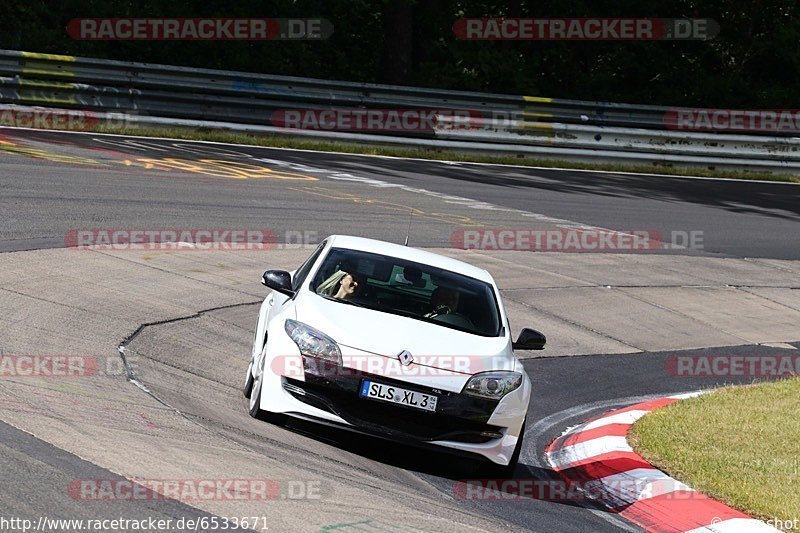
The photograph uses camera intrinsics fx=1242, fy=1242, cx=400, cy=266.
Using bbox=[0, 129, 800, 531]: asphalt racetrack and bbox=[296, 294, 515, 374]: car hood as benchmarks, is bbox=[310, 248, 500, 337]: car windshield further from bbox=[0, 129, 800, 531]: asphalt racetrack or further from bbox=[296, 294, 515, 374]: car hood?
bbox=[0, 129, 800, 531]: asphalt racetrack

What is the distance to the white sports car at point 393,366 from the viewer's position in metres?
7.78

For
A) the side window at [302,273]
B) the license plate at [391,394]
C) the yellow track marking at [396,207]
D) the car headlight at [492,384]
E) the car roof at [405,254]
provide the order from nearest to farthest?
the license plate at [391,394] → the car headlight at [492,384] → the side window at [302,273] → the car roof at [405,254] → the yellow track marking at [396,207]

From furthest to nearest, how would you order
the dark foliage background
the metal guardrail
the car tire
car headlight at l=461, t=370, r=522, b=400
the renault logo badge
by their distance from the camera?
the dark foliage background
the metal guardrail
the car tire
car headlight at l=461, t=370, r=522, b=400
the renault logo badge

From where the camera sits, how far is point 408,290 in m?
9.04

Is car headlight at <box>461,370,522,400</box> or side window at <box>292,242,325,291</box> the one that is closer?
car headlight at <box>461,370,522,400</box>

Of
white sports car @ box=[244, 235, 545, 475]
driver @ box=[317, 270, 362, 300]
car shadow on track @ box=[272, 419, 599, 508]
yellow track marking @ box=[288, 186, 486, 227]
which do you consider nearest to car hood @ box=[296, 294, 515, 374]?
white sports car @ box=[244, 235, 545, 475]

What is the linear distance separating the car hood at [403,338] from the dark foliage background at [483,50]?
19.3 meters

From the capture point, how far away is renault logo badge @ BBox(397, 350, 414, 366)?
7.84m

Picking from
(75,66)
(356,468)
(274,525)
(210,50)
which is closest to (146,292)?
(356,468)

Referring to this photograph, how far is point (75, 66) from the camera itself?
23.1 metres

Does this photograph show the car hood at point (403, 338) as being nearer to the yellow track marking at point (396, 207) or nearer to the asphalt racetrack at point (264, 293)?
the asphalt racetrack at point (264, 293)

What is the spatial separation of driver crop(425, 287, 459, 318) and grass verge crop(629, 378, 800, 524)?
70.9 inches

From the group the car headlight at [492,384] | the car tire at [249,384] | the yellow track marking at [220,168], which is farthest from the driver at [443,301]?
the yellow track marking at [220,168]

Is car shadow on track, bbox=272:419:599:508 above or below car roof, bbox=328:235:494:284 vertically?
below
